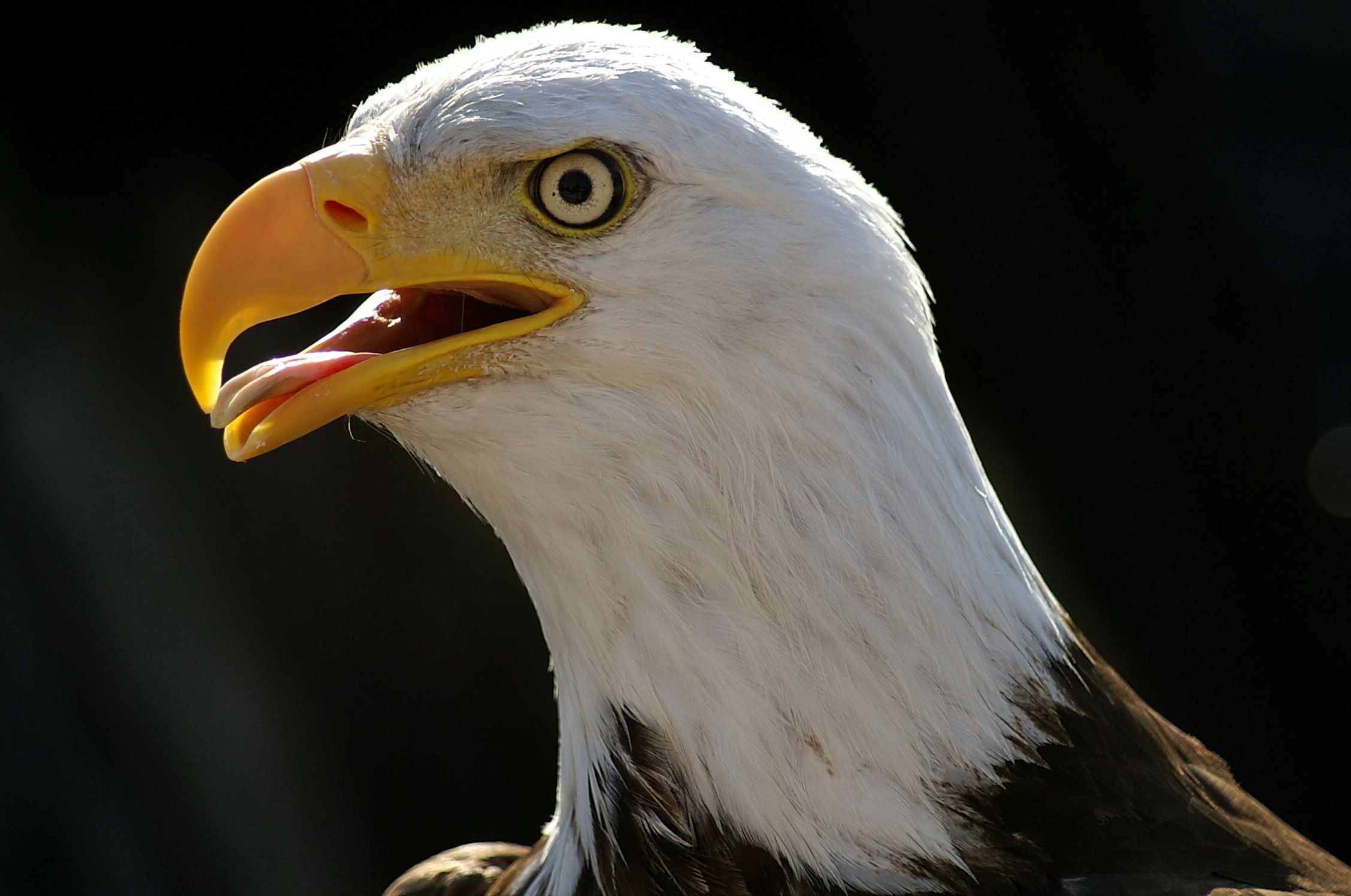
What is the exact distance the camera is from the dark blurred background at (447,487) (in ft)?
12.0

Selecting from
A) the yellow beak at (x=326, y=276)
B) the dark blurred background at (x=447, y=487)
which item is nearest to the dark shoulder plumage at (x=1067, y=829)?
the yellow beak at (x=326, y=276)

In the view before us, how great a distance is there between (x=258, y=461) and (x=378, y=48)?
59.8 inches

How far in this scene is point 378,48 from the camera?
3.68 m

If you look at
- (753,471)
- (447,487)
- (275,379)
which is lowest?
(753,471)

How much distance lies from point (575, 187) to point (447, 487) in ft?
9.24

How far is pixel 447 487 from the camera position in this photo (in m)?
4.14

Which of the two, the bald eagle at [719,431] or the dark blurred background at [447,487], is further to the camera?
the dark blurred background at [447,487]

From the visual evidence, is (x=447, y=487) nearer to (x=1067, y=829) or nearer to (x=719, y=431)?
(x=719, y=431)

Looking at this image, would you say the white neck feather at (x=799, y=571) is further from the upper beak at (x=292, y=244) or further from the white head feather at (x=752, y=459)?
the upper beak at (x=292, y=244)

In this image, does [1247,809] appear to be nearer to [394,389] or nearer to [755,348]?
[755,348]

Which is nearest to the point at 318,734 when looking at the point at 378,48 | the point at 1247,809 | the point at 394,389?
the point at 378,48

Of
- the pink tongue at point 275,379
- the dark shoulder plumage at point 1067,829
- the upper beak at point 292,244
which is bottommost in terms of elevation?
the dark shoulder plumage at point 1067,829

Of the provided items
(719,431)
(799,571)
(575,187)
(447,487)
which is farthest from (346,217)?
(447,487)

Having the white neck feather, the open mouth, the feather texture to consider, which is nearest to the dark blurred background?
the open mouth
